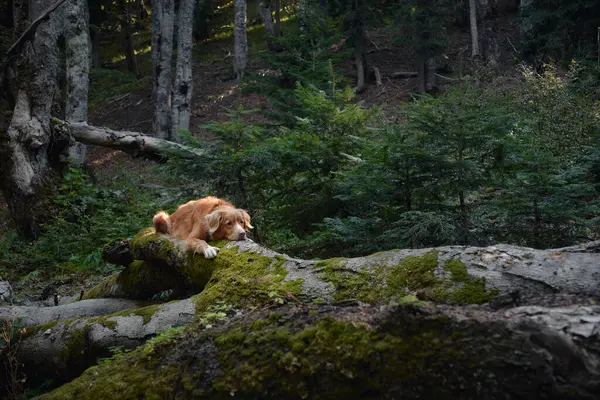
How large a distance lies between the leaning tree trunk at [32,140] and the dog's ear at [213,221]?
6441 millimetres

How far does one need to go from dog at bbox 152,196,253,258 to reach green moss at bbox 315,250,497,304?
1.71 metres

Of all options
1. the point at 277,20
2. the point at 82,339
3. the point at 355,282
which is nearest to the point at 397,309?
the point at 355,282

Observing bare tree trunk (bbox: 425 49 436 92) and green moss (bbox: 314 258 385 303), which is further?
bare tree trunk (bbox: 425 49 436 92)

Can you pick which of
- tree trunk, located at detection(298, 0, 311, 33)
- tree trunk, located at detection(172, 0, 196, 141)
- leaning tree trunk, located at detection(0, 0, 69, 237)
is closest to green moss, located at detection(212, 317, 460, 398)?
leaning tree trunk, located at detection(0, 0, 69, 237)

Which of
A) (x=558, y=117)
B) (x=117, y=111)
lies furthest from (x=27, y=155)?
(x=117, y=111)

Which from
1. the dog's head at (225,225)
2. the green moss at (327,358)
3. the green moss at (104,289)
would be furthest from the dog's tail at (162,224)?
the green moss at (327,358)

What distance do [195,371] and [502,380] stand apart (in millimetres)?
1968

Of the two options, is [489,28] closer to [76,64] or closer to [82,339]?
[76,64]

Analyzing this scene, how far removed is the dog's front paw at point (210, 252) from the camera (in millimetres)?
5487

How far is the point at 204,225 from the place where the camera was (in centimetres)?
614

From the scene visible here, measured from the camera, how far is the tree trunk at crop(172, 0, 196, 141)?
19.2 m

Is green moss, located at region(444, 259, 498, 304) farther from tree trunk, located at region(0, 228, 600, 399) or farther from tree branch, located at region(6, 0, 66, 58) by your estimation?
tree branch, located at region(6, 0, 66, 58)

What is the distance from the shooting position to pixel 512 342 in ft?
9.39

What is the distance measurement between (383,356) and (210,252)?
2767 millimetres
